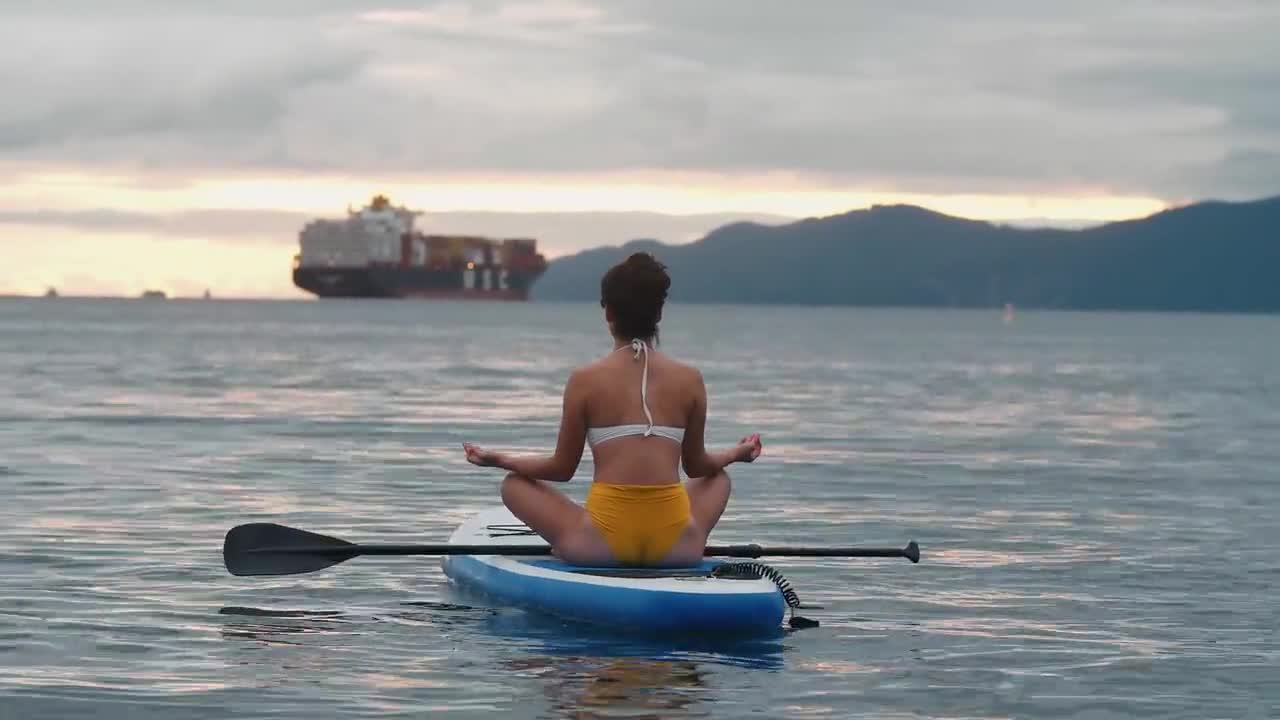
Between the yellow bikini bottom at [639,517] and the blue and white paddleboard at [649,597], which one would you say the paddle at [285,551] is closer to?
the blue and white paddleboard at [649,597]

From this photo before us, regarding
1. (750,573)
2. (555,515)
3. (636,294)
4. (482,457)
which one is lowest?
(750,573)

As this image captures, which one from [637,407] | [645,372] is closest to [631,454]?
[637,407]

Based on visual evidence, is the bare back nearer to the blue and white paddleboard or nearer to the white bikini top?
the white bikini top

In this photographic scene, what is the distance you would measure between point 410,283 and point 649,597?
595 feet

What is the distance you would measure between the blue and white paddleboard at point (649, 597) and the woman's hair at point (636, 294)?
48.2 inches

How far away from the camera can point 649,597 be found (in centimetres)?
947

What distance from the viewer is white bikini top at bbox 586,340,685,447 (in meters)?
9.48

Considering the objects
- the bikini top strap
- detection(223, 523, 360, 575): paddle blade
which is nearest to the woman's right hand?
the bikini top strap

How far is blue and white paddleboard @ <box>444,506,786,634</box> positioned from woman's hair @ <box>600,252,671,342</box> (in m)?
1.22

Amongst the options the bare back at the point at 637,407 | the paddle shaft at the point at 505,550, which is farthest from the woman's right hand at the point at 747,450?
the paddle shaft at the point at 505,550

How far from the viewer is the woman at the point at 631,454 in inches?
372

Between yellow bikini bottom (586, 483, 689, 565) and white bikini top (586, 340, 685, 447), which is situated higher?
white bikini top (586, 340, 685, 447)

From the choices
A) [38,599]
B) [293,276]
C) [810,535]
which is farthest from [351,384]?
[293,276]

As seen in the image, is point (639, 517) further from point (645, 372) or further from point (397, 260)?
point (397, 260)
